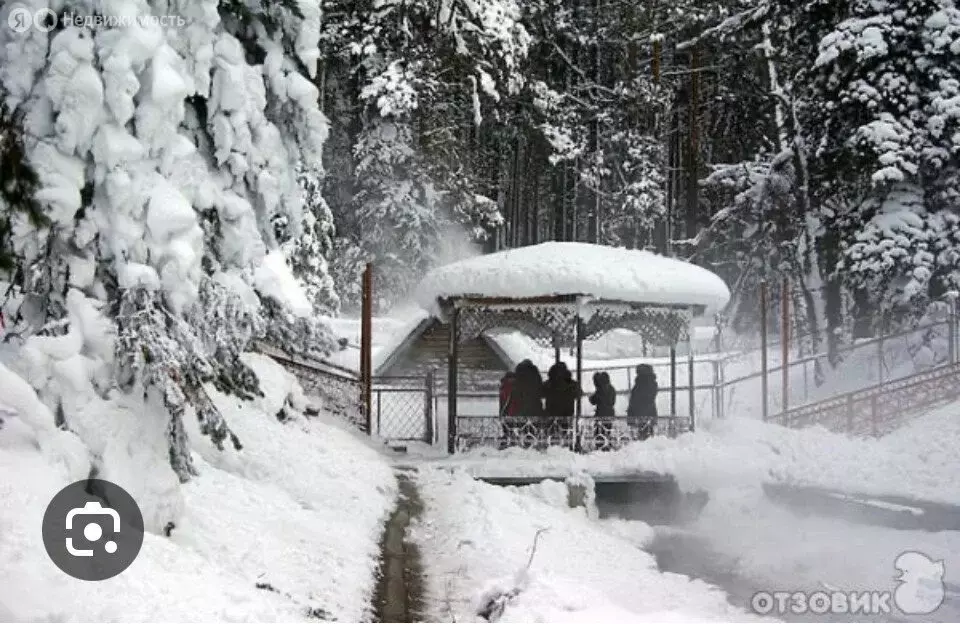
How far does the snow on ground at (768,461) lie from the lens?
13180 mm

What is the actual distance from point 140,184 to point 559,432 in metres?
10.1

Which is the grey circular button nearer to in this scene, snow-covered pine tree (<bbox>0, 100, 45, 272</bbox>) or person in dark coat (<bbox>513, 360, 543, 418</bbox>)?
snow-covered pine tree (<bbox>0, 100, 45, 272</bbox>)

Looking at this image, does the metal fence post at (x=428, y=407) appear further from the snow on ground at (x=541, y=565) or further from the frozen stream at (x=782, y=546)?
the frozen stream at (x=782, y=546)

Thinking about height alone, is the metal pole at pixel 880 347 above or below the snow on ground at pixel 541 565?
above

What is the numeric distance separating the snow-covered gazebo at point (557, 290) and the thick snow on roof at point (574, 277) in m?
0.02

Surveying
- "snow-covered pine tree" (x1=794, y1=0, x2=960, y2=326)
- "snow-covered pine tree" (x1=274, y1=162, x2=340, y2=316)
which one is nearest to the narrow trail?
"snow-covered pine tree" (x1=274, y1=162, x2=340, y2=316)

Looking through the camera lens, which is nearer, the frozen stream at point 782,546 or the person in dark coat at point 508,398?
the frozen stream at point 782,546

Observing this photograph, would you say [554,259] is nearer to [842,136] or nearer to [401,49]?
[842,136]

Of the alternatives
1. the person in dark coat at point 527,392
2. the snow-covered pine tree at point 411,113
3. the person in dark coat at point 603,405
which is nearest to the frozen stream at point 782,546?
the person in dark coat at point 603,405

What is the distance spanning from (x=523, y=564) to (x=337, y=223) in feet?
89.0

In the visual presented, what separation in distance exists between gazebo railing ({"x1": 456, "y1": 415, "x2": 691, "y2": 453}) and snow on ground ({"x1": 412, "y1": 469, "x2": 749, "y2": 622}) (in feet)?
9.93

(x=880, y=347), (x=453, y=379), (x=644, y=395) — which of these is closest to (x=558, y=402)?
(x=644, y=395)

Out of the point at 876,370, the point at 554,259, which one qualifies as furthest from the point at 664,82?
the point at 554,259

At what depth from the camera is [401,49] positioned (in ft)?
94.6
